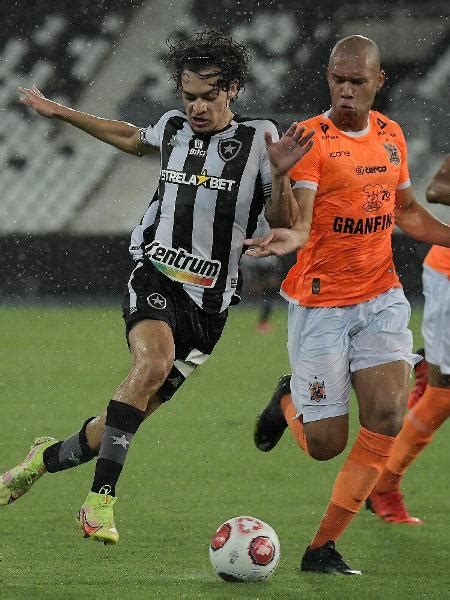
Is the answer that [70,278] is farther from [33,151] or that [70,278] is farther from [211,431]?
[211,431]

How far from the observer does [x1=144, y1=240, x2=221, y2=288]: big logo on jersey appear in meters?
5.23

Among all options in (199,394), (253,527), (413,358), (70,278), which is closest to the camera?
(253,527)

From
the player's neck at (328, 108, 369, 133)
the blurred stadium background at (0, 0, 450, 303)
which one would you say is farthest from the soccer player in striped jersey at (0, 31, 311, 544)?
the blurred stadium background at (0, 0, 450, 303)

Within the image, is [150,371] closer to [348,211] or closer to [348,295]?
[348,295]

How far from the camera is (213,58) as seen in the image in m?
5.21

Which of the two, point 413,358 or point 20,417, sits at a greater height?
point 413,358

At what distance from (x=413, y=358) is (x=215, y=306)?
796mm

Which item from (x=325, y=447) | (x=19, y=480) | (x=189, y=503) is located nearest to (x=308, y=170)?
(x=325, y=447)

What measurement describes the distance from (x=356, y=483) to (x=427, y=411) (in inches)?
46.7

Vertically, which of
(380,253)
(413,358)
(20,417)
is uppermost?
(380,253)

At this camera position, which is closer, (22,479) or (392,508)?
(22,479)

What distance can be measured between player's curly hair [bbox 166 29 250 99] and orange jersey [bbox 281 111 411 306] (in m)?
0.35

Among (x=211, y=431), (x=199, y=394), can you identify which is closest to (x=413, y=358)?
(x=211, y=431)

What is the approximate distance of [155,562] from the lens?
507 cm
